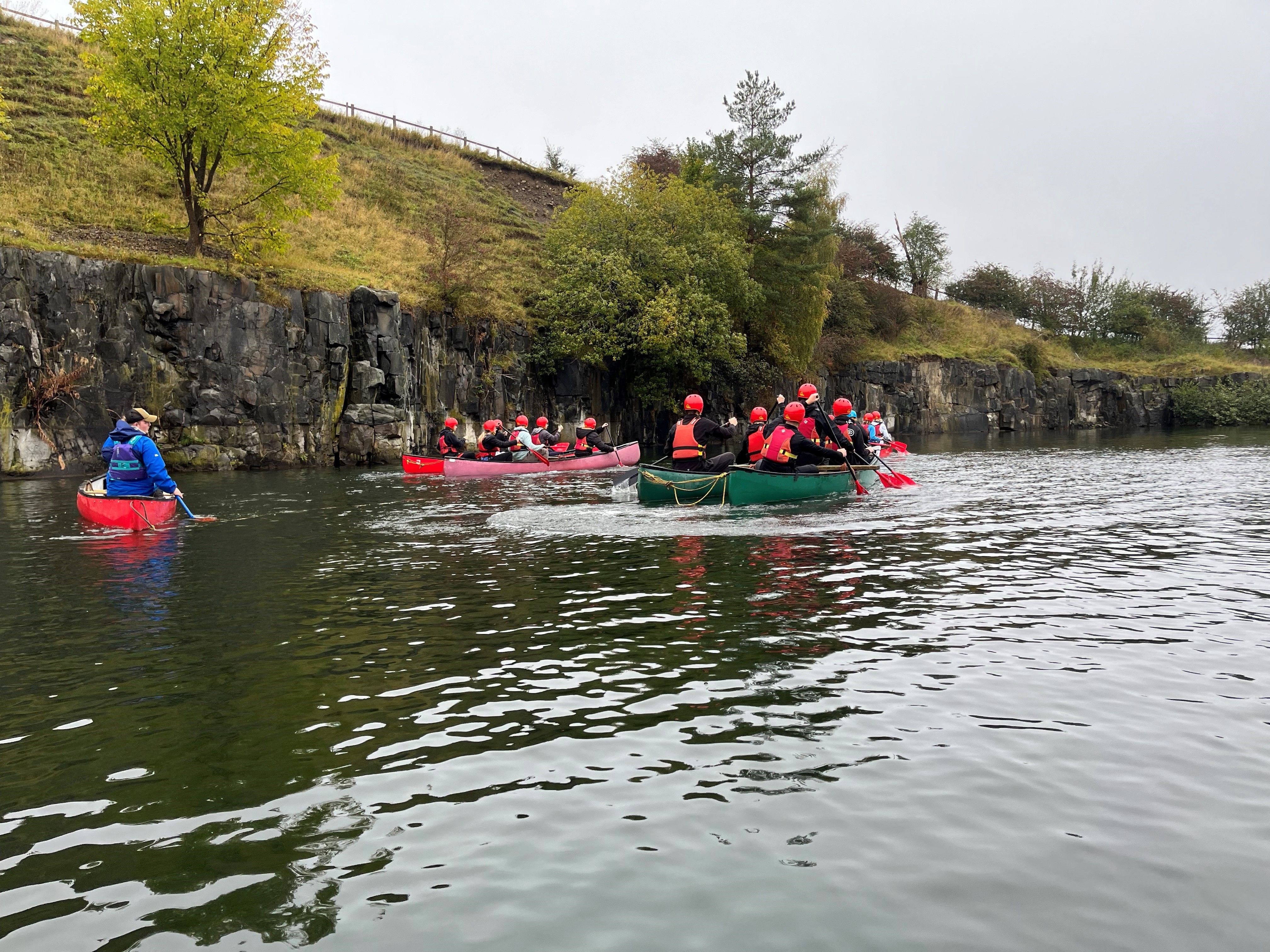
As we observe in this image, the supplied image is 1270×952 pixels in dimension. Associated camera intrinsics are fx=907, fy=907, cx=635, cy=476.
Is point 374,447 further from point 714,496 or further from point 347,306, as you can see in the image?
point 714,496

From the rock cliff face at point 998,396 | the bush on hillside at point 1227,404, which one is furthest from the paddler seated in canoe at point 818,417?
the bush on hillside at point 1227,404

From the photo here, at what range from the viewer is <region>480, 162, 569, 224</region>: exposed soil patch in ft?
215

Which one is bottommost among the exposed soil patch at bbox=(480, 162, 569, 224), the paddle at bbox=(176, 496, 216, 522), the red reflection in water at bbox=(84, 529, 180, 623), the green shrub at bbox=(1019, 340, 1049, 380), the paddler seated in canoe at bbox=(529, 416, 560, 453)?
the red reflection in water at bbox=(84, 529, 180, 623)

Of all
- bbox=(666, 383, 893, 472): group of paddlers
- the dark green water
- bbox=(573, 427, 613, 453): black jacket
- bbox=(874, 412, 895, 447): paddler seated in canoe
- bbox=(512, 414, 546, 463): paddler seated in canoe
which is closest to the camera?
the dark green water

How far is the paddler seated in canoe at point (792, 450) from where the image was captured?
1823 cm

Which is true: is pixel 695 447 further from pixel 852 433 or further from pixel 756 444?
pixel 852 433

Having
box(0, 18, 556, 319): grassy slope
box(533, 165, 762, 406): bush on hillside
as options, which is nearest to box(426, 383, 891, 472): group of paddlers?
box(0, 18, 556, 319): grassy slope

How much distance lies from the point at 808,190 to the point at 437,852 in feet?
175

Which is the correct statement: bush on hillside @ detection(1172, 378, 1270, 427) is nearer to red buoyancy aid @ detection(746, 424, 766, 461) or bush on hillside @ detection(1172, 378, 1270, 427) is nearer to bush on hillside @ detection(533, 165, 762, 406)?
bush on hillside @ detection(533, 165, 762, 406)

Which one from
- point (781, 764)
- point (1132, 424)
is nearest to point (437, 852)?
point (781, 764)

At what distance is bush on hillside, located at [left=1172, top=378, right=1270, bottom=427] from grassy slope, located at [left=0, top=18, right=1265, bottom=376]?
11207 millimetres

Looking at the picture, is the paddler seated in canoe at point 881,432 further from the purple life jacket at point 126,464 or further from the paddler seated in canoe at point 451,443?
the purple life jacket at point 126,464

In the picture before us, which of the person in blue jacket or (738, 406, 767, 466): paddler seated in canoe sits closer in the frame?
the person in blue jacket

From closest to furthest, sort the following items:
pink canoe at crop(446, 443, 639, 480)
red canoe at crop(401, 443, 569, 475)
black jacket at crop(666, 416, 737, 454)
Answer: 1. black jacket at crop(666, 416, 737, 454)
2. pink canoe at crop(446, 443, 639, 480)
3. red canoe at crop(401, 443, 569, 475)
